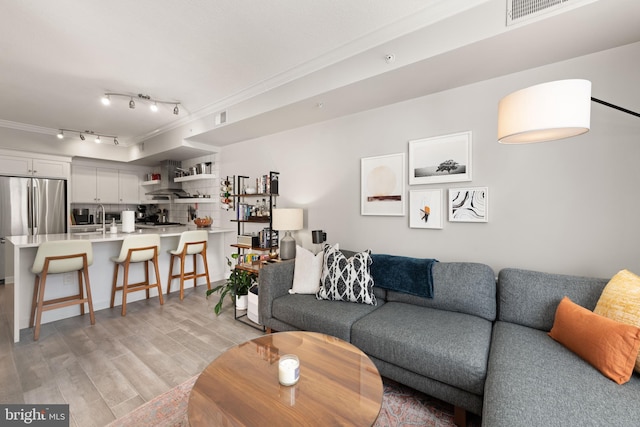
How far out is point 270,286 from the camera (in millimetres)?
2611

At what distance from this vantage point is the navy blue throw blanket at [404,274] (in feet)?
7.52

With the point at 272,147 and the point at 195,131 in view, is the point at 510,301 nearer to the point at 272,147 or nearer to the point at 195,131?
the point at 272,147

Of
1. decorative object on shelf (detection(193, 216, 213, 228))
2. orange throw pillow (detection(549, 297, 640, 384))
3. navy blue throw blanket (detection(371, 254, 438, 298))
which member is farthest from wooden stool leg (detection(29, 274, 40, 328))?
orange throw pillow (detection(549, 297, 640, 384))

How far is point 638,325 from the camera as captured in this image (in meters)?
1.35

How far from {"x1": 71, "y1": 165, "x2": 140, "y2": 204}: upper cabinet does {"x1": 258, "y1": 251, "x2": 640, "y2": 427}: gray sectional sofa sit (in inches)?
211

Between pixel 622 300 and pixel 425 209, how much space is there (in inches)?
56.4

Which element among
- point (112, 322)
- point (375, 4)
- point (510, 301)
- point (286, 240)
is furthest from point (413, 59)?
point (112, 322)

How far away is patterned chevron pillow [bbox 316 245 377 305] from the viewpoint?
2.42m

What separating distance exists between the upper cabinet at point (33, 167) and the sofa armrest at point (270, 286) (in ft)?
16.9

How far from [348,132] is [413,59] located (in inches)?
48.2

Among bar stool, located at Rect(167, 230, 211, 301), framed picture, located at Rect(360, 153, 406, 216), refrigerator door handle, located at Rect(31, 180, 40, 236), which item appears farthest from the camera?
refrigerator door handle, located at Rect(31, 180, 40, 236)

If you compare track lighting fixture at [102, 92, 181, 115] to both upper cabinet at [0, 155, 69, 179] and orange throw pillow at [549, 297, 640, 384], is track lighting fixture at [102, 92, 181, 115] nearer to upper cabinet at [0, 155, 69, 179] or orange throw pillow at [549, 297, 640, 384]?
upper cabinet at [0, 155, 69, 179]

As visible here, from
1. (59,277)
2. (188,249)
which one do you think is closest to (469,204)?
(188,249)

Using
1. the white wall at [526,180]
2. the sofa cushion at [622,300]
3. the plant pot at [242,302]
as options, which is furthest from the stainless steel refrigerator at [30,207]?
the sofa cushion at [622,300]
